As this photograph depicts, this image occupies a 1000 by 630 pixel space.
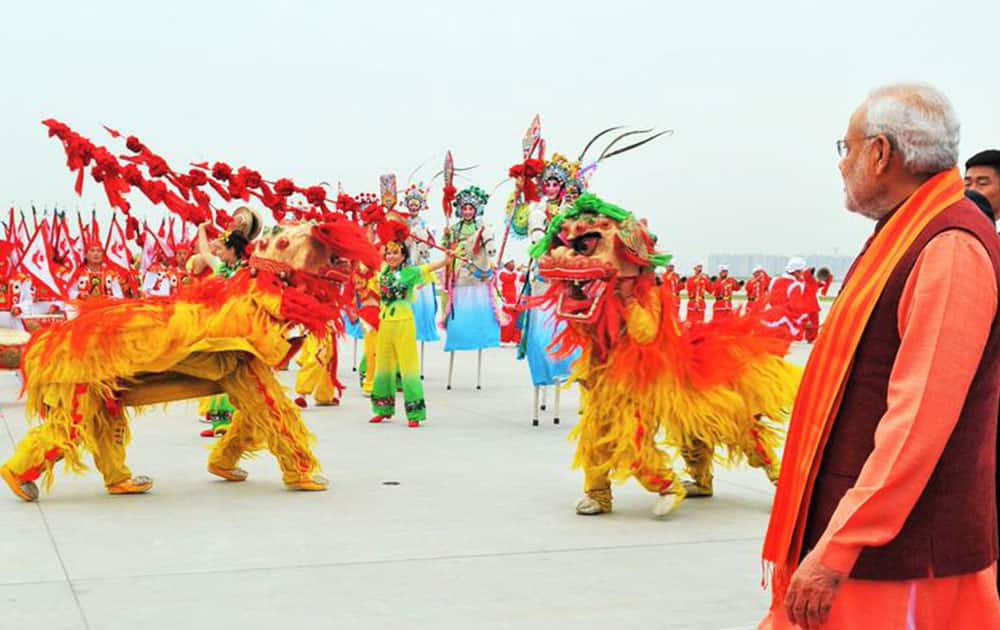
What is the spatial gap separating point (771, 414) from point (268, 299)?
9.37 ft

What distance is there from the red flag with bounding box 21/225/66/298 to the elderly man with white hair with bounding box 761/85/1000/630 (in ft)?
36.5

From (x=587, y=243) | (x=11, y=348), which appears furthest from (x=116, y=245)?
(x=587, y=243)

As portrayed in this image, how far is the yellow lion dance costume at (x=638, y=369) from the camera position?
20.3 feet

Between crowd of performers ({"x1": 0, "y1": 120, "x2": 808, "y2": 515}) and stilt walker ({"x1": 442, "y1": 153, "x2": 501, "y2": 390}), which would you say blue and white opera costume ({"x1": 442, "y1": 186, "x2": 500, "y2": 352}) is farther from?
crowd of performers ({"x1": 0, "y1": 120, "x2": 808, "y2": 515})

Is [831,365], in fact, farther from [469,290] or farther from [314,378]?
[469,290]

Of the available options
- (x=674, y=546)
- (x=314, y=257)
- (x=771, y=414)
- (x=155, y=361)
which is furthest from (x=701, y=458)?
(x=155, y=361)

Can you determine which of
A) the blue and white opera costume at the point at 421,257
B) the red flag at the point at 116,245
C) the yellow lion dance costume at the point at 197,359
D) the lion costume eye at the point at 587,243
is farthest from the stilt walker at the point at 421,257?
the lion costume eye at the point at 587,243

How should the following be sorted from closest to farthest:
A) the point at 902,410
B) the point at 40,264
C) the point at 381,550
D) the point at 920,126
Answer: the point at 902,410
the point at 920,126
the point at 381,550
the point at 40,264

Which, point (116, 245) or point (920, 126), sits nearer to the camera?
point (920, 126)

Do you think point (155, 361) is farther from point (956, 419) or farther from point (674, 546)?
point (956, 419)

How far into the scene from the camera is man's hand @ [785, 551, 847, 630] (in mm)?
2275

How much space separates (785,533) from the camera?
2.53 m

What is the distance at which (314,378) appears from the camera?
11297 mm

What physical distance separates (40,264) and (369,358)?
12.1 feet
